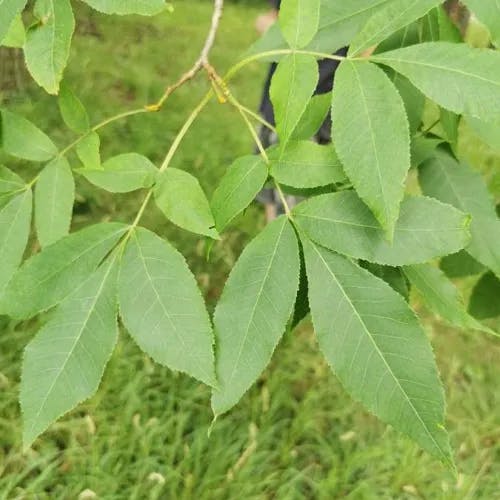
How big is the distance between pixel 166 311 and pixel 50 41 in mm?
277

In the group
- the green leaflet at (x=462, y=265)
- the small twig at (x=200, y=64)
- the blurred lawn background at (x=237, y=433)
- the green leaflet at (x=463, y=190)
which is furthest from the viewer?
the blurred lawn background at (x=237, y=433)

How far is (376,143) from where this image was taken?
57cm

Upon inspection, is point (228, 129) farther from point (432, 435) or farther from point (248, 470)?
point (432, 435)

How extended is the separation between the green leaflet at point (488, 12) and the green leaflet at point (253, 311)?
0.89 feet

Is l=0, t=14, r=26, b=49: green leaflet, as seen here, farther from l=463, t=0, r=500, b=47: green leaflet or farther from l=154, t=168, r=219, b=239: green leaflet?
l=463, t=0, r=500, b=47: green leaflet

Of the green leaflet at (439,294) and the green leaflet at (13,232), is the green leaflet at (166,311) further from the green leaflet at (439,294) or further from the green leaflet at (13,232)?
the green leaflet at (439,294)

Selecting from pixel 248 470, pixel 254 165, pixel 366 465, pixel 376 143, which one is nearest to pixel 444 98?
pixel 376 143

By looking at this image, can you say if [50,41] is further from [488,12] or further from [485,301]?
[485,301]

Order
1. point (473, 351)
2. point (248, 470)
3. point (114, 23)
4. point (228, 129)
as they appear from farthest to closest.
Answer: point (114, 23), point (228, 129), point (473, 351), point (248, 470)

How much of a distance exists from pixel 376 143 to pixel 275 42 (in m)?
0.22

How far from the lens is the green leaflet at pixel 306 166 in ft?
2.12

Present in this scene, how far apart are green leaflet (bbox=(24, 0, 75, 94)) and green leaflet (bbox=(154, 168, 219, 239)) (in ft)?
0.44

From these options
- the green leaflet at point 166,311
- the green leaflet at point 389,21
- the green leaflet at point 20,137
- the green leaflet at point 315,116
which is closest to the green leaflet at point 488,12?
the green leaflet at point 389,21

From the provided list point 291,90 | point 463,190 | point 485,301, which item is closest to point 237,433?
point 485,301
